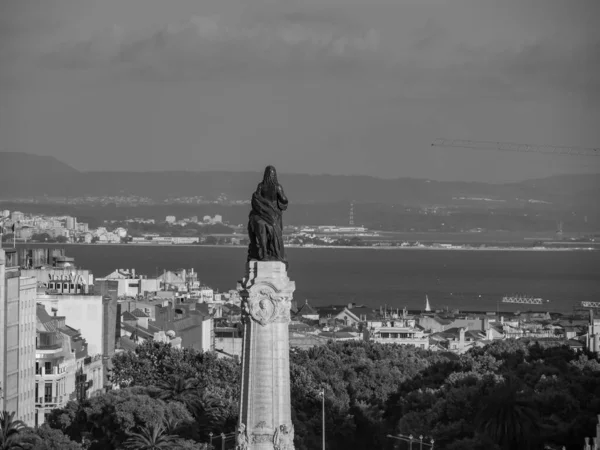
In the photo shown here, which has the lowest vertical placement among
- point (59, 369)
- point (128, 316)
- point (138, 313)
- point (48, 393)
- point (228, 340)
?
point (48, 393)

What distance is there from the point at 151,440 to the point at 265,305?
73.7 feet

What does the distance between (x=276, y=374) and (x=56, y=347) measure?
2206 inches

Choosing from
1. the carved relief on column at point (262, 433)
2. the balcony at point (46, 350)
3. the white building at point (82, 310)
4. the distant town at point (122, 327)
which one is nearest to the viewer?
the carved relief on column at point (262, 433)

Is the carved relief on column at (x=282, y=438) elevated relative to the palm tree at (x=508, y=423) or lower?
elevated

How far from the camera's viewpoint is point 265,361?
42.0 m

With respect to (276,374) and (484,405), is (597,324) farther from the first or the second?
(276,374)

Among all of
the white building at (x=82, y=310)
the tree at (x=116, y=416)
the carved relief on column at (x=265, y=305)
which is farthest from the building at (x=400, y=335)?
the carved relief on column at (x=265, y=305)

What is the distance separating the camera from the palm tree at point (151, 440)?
63.2 meters

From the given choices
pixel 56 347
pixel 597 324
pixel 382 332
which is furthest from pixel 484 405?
pixel 382 332

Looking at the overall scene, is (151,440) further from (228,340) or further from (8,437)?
(228,340)

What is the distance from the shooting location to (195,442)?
69125mm

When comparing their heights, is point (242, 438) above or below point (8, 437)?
above

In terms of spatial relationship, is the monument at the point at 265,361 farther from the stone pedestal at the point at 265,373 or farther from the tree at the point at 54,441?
the tree at the point at 54,441

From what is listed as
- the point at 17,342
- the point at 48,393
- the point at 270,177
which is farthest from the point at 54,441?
the point at 48,393
